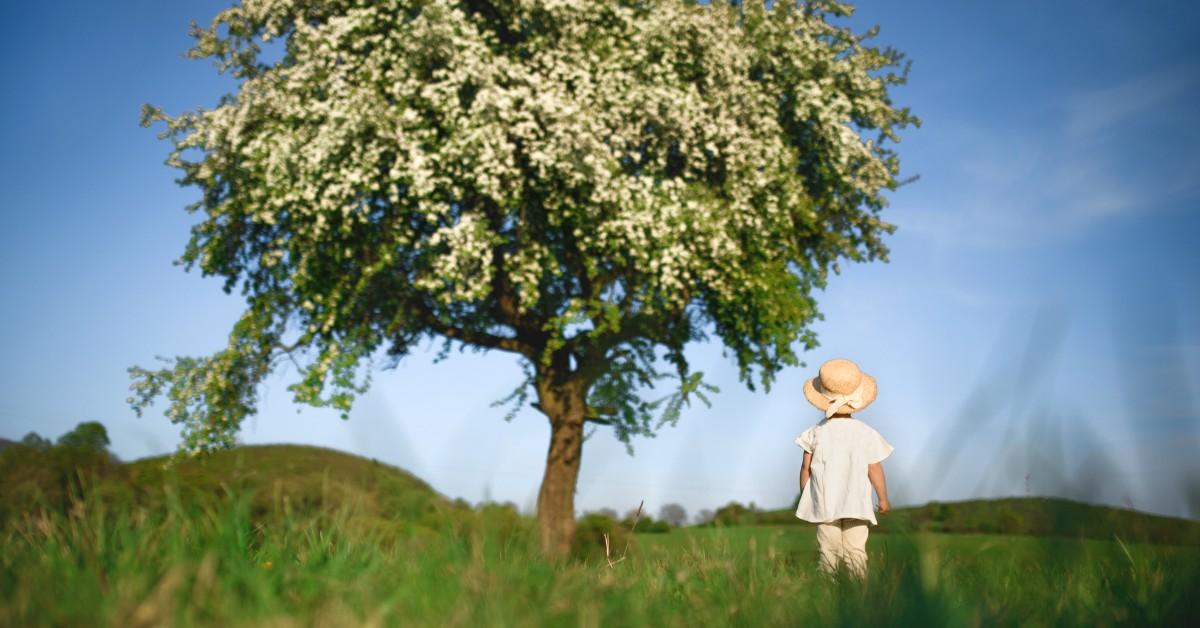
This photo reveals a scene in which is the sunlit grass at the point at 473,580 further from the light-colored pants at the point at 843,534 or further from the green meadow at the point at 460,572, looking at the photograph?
the light-colored pants at the point at 843,534

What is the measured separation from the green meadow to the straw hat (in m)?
2.95

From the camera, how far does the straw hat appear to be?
7.80 m

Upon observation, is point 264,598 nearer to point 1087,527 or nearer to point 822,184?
point 1087,527

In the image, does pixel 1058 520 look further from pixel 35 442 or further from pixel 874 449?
pixel 35 442

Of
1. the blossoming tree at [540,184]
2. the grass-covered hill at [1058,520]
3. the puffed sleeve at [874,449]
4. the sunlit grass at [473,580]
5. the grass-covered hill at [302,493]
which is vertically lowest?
the sunlit grass at [473,580]

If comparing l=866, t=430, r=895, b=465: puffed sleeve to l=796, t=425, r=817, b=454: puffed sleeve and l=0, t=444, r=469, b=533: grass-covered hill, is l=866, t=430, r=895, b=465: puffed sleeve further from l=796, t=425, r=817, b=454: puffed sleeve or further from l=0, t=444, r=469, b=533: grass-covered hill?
l=0, t=444, r=469, b=533: grass-covered hill

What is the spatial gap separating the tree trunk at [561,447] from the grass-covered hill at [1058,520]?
47.4ft

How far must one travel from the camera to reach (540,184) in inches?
596

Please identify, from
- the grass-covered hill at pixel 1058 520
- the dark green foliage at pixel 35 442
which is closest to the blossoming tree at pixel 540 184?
the dark green foliage at pixel 35 442

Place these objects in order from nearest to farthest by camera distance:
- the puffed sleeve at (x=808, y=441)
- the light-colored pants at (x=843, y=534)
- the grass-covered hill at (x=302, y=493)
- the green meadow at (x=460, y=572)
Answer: the green meadow at (x=460, y=572) → the grass-covered hill at (x=302, y=493) → the light-colored pants at (x=843, y=534) → the puffed sleeve at (x=808, y=441)

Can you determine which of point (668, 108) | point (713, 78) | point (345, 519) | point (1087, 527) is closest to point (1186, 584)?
point (1087, 527)

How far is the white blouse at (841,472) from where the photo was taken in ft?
24.1

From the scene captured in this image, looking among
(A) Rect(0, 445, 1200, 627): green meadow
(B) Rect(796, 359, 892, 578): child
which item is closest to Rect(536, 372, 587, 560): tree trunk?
(B) Rect(796, 359, 892, 578): child

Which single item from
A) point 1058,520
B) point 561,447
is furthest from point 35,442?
point 1058,520
